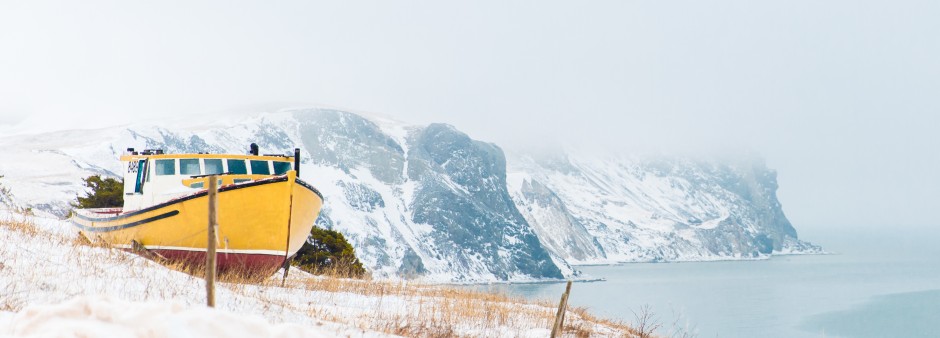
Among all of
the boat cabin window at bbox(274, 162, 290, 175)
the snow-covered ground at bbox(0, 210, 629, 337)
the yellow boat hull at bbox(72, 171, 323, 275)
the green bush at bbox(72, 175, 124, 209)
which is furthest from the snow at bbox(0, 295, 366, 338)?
the green bush at bbox(72, 175, 124, 209)

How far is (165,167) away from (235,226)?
3989mm

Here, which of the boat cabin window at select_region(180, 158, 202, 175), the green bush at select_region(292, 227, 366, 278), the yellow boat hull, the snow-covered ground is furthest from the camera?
the green bush at select_region(292, 227, 366, 278)

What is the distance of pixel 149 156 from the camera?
58.0 feet

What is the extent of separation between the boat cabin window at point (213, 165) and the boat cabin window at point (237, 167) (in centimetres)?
25

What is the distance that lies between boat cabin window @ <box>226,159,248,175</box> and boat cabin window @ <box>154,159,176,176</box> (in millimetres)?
1442

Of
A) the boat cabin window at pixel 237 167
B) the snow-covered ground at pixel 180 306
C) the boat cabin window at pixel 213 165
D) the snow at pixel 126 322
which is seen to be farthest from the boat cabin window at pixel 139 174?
the snow at pixel 126 322

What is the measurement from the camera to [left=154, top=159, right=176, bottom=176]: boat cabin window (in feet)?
57.5

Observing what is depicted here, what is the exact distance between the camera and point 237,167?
17.7 meters

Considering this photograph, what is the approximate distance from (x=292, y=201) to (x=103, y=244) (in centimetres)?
402

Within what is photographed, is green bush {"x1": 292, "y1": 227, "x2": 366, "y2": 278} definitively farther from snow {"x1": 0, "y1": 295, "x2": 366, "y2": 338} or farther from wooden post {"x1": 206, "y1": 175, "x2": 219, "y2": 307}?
snow {"x1": 0, "y1": 295, "x2": 366, "y2": 338}

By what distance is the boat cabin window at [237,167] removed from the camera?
17.7 metres

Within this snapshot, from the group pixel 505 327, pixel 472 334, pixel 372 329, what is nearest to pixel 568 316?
pixel 505 327

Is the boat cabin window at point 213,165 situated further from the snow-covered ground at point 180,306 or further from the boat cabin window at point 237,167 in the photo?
the snow-covered ground at point 180,306

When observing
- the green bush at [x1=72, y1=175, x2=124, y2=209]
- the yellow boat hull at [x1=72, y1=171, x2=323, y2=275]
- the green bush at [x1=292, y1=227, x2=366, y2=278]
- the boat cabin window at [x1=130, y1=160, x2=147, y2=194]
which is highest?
the boat cabin window at [x1=130, y1=160, x2=147, y2=194]
